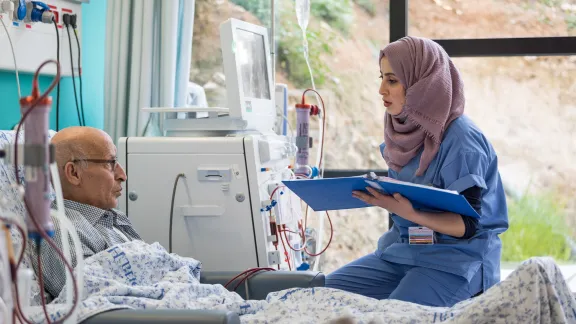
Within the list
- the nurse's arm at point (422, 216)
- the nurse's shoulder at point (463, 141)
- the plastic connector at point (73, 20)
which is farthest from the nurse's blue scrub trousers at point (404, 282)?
the plastic connector at point (73, 20)

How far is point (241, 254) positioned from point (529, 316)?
4.41 ft

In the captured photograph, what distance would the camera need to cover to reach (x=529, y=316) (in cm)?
178

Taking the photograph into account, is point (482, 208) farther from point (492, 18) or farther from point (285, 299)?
point (492, 18)

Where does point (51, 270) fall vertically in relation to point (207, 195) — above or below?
below

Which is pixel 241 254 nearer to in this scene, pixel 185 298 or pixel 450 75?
pixel 185 298

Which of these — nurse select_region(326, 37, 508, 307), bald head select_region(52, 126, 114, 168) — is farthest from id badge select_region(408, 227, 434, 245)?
bald head select_region(52, 126, 114, 168)

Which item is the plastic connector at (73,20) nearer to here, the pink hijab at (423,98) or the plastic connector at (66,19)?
the plastic connector at (66,19)

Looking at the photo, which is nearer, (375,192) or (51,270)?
(51,270)

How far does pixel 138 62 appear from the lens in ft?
11.2

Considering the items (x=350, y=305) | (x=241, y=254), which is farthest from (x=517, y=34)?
(x=350, y=305)

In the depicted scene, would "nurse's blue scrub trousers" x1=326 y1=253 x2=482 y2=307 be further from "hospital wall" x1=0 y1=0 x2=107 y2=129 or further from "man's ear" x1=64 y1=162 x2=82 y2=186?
"hospital wall" x1=0 y1=0 x2=107 y2=129

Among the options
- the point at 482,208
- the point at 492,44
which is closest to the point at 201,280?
the point at 482,208

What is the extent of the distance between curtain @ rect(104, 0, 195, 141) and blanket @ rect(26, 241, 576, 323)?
1029 millimetres

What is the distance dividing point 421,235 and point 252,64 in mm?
998
